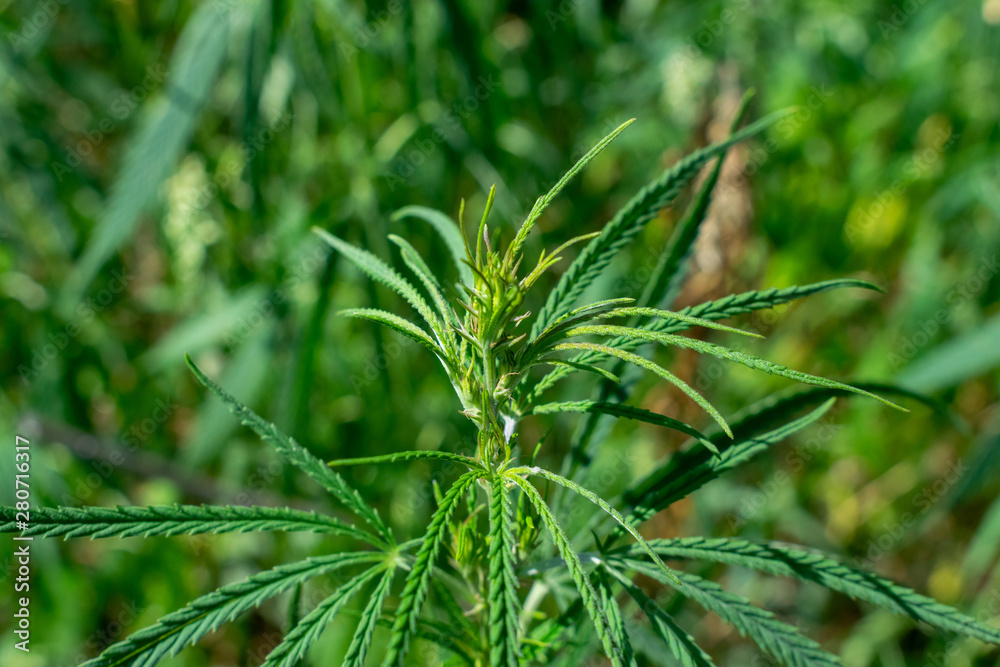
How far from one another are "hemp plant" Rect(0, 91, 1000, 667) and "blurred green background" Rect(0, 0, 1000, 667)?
74 cm

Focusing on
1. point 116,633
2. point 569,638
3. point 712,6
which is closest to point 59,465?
point 116,633

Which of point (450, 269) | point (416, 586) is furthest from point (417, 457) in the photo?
point (450, 269)

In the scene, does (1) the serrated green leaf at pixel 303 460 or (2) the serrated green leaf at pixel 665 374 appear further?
(1) the serrated green leaf at pixel 303 460

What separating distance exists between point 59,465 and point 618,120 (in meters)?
1.75

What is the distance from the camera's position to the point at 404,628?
0.43 metres

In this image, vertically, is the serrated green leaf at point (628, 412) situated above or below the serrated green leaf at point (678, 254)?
below

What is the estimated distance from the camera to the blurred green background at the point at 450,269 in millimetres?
1439

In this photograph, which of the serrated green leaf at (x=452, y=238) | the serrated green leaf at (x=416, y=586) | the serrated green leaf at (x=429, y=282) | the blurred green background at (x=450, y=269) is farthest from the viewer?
the blurred green background at (x=450, y=269)

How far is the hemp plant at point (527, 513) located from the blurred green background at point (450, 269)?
738 mm

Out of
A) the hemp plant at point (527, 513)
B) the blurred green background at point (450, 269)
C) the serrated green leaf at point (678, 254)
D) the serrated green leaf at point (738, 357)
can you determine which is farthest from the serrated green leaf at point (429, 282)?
the blurred green background at point (450, 269)

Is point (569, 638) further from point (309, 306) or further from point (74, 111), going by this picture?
point (74, 111)

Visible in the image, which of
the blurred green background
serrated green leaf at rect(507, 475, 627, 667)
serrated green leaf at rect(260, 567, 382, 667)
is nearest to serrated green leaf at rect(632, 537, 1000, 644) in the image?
serrated green leaf at rect(507, 475, 627, 667)

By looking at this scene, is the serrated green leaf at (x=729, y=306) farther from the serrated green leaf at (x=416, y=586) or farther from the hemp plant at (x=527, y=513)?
the serrated green leaf at (x=416, y=586)

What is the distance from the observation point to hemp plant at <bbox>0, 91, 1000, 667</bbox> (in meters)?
0.46
